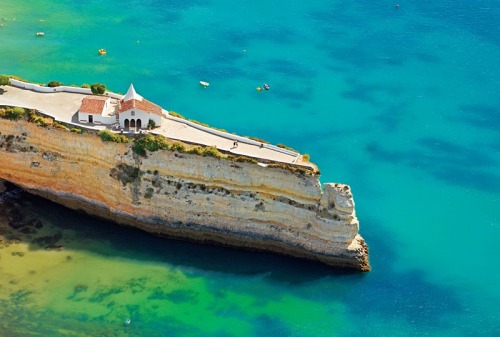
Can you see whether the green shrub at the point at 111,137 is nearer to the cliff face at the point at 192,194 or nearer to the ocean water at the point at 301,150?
the cliff face at the point at 192,194

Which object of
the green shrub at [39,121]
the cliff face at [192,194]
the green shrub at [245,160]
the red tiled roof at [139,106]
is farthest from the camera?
the green shrub at [39,121]

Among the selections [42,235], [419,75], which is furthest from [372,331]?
[419,75]

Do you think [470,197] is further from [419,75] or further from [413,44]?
[413,44]

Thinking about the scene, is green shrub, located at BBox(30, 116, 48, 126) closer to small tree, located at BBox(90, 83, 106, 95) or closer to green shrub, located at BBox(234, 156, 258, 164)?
small tree, located at BBox(90, 83, 106, 95)

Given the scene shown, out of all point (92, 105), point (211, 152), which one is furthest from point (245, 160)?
point (92, 105)

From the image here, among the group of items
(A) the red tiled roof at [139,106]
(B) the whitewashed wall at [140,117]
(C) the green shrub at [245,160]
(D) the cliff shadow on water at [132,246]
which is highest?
(A) the red tiled roof at [139,106]

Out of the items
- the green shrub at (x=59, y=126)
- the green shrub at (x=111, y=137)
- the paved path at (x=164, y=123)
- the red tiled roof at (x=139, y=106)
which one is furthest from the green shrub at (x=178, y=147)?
the green shrub at (x=59, y=126)
